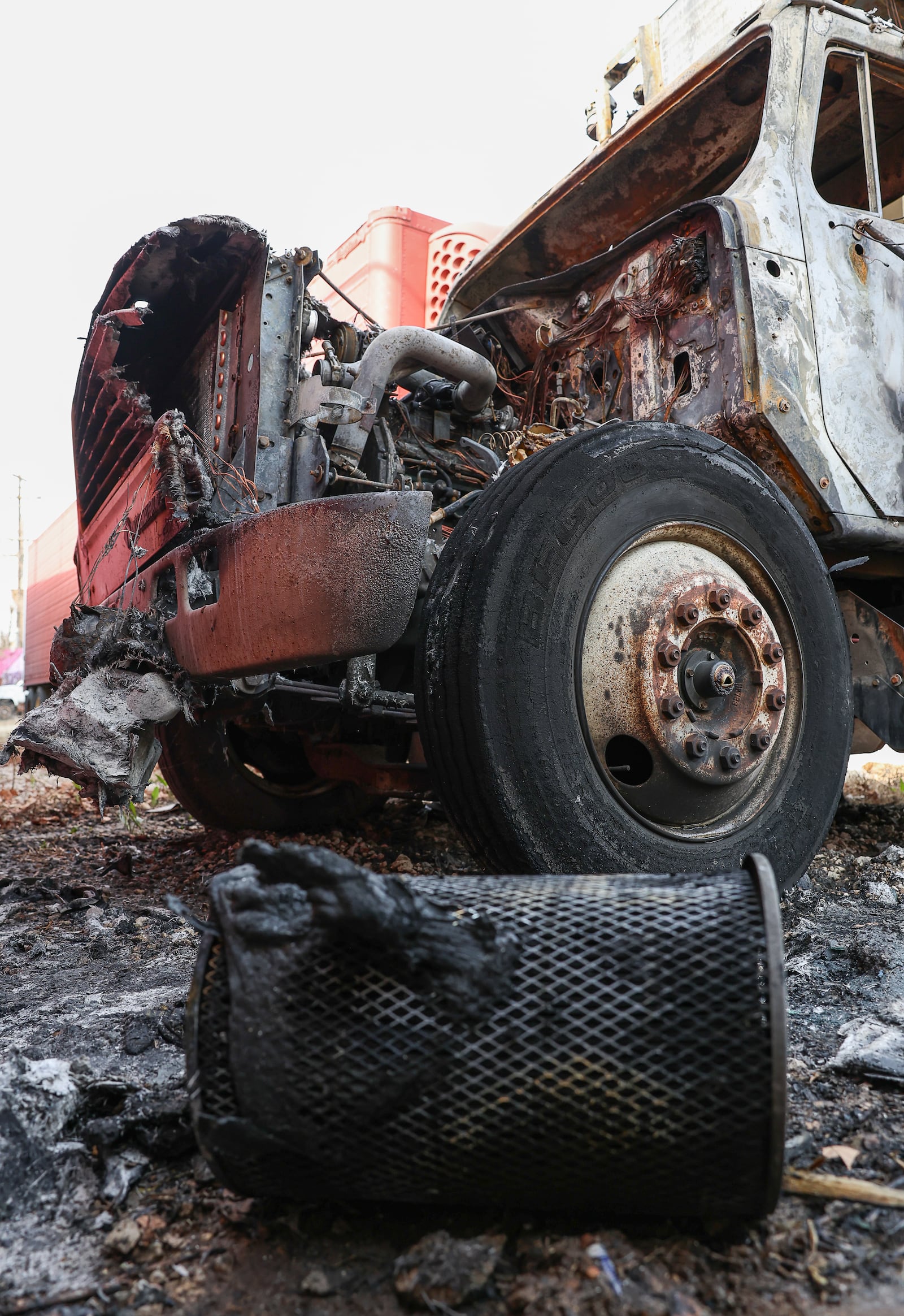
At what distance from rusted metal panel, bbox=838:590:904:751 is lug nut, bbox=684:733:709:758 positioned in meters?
0.96

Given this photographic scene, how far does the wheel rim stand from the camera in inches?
74.9

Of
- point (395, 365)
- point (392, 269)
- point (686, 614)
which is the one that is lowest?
point (686, 614)

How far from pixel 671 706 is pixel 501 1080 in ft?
3.62

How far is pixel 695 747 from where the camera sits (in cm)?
192

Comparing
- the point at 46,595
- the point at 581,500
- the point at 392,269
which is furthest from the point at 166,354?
the point at 46,595

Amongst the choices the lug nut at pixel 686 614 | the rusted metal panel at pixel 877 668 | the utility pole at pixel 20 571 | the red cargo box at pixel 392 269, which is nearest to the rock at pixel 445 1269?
the lug nut at pixel 686 614

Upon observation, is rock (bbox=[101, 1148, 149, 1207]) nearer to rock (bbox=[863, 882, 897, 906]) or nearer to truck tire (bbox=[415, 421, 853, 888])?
truck tire (bbox=[415, 421, 853, 888])

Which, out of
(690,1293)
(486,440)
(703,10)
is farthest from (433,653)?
(703,10)

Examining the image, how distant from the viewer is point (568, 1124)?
938 mm

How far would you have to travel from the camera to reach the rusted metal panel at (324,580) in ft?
5.60

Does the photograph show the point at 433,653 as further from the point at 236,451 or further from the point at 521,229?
the point at 521,229

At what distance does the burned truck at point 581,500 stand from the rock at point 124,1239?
88 centimetres

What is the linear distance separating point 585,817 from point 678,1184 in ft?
2.72

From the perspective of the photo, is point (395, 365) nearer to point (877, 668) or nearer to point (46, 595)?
point (877, 668)
